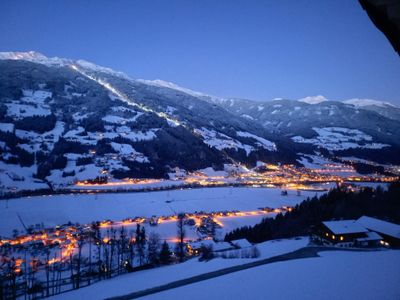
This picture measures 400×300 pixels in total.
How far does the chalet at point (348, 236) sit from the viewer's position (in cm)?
3984

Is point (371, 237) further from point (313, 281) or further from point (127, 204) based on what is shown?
point (127, 204)

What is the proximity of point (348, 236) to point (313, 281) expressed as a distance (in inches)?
939

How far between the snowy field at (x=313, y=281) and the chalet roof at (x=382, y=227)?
14.6 m

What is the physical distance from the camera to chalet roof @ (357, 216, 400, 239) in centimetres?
3964

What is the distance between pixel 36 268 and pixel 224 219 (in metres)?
42.9

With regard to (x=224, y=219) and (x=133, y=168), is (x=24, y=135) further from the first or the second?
(x=224, y=219)

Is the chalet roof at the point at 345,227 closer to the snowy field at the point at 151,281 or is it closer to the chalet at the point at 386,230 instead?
the chalet at the point at 386,230

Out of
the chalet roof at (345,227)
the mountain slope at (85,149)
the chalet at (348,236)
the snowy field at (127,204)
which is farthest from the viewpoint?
the mountain slope at (85,149)

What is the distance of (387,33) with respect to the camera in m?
2.77

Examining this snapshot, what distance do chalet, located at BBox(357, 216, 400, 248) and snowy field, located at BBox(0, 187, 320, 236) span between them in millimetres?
31330

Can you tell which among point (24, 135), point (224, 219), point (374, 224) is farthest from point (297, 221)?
point (24, 135)

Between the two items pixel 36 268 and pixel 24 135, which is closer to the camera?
pixel 36 268

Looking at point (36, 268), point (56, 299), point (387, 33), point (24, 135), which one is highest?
point (24, 135)

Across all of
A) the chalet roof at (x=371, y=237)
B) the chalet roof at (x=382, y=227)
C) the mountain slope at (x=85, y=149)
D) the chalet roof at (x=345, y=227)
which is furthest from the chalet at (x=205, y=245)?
the mountain slope at (x=85, y=149)
